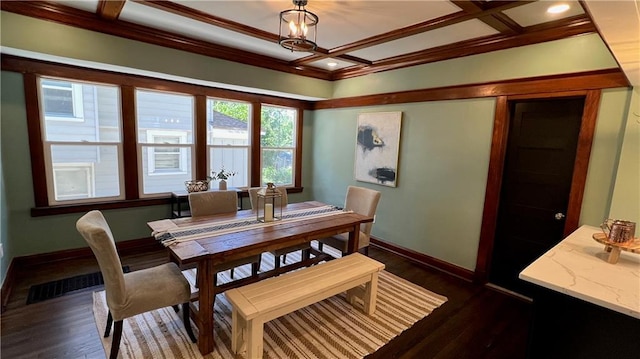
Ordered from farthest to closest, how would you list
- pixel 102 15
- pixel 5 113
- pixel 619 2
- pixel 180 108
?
1. pixel 180 108
2. pixel 5 113
3. pixel 102 15
4. pixel 619 2

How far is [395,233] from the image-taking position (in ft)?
13.8

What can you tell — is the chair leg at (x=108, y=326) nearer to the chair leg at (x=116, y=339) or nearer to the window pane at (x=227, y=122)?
the chair leg at (x=116, y=339)

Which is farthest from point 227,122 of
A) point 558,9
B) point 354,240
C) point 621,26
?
point 621,26

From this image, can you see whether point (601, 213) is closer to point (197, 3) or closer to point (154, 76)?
point (197, 3)

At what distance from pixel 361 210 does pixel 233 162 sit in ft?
7.63

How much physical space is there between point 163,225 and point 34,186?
1.96 m

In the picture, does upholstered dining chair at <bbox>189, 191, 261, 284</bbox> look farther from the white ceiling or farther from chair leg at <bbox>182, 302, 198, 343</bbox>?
the white ceiling

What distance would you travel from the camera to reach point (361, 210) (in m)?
3.62

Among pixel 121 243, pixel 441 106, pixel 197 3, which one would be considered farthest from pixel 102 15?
pixel 441 106

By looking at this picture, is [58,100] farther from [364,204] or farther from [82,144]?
[364,204]

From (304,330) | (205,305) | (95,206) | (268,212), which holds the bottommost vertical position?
(304,330)

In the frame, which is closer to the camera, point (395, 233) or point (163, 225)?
point (163, 225)

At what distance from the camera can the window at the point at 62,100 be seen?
328 centimetres

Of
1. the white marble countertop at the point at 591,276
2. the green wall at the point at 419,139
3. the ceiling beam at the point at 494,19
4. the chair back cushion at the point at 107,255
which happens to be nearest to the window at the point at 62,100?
the green wall at the point at 419,139
